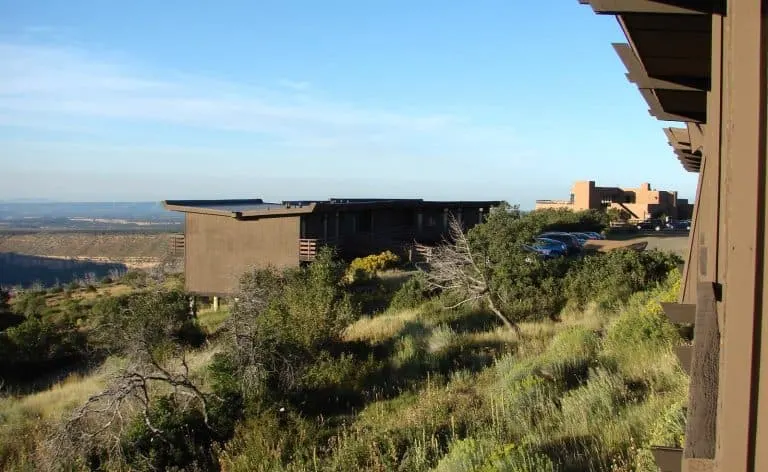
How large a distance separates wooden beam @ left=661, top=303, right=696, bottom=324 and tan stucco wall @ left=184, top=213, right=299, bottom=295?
90.3 feet

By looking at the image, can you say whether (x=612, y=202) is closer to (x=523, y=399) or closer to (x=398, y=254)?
(x=398, y=254)

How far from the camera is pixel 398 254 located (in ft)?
123

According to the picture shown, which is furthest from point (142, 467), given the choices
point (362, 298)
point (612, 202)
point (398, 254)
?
point (612, 202)

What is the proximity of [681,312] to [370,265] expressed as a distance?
2850 cm

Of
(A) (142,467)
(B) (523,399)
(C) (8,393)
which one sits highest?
(B) (523,399)

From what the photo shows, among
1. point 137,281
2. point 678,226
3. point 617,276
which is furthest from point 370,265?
point 678,226

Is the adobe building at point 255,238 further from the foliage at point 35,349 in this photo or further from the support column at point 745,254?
the support column at point 745,254

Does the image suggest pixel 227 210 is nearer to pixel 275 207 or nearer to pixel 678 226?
pixel 275 207

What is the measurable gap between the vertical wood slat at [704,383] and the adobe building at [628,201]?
218ft

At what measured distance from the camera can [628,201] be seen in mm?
77188

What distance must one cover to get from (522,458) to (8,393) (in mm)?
17674

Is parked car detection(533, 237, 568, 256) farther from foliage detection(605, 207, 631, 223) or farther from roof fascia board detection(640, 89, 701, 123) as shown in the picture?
roof fascia board detection(640, 89, 701, 123)

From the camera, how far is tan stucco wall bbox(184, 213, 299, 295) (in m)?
31.5

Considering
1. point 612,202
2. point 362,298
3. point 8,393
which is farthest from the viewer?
point 612,202
